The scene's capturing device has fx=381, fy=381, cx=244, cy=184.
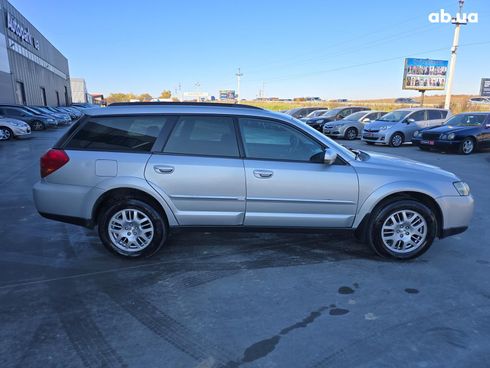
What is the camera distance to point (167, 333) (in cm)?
294

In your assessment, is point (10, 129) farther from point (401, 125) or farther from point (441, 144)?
point (441, 144)

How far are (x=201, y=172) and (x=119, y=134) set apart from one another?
1030 millimetres

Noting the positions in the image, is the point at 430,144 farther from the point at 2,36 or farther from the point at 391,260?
the point at 2,36

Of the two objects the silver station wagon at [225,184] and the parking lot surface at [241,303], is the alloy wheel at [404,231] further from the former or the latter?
the parking lot surface at [241,303]

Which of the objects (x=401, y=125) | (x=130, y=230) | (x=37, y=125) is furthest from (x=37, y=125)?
(x=130, y=230)

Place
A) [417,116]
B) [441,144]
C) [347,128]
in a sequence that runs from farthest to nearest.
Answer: [347,128], [417,116], [441,144]

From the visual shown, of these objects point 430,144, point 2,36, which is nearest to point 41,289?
point 430,144

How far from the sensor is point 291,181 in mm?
4105

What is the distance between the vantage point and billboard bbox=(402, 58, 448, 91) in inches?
1286

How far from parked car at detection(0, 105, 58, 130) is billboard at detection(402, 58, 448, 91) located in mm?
28037

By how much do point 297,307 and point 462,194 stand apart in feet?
8.07

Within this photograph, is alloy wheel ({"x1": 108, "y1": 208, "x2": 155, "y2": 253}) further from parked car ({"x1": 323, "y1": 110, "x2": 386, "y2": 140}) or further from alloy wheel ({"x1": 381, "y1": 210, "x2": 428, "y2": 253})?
parked car ({"x1": 323, "y1": 110, "x2": 386, "y2": 140})

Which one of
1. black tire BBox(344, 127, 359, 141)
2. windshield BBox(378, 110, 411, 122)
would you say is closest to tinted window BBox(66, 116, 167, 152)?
windshield BBox(378, 110, 411, 122)

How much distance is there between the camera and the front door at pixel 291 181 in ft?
13.5
